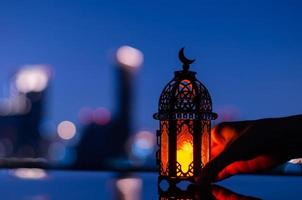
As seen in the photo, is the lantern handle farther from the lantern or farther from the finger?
the finger

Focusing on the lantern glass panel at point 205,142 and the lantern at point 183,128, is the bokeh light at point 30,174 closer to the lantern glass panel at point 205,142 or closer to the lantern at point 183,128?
the lantern at point 183,128

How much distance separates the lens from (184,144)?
249 cm

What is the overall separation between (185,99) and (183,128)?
0.15 metres

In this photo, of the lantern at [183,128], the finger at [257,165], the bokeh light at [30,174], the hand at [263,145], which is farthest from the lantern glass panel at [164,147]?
the bokeh light at [30,174]

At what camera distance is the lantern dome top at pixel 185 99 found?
2496mm

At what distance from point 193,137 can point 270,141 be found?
912 millimetres

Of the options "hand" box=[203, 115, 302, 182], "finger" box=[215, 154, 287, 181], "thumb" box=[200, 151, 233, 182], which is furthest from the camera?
"finger" box=[215, 154, 287, 181]

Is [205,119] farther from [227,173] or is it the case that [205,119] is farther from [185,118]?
[227,173]

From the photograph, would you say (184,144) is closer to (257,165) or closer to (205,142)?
(205,142)

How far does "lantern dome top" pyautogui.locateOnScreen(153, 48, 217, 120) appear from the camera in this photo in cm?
250

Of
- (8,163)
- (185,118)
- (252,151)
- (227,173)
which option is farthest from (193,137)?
(8,163)

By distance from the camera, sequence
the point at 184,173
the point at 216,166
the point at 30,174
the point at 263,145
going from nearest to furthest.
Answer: the point at 263,145 < the point at 216,166 < the point at 184,173 < the point at 30,174

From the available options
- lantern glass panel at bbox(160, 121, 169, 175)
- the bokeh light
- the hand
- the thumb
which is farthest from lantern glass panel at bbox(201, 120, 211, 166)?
the bokeh light

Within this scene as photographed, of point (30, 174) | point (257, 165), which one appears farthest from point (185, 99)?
point (30, 174)
